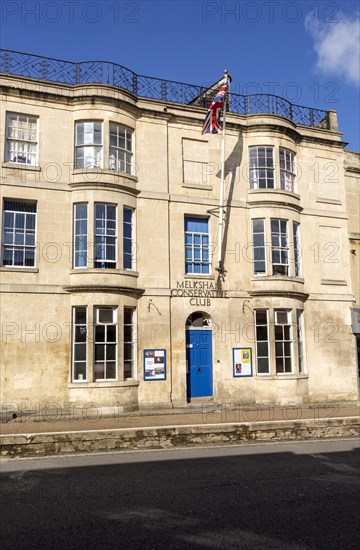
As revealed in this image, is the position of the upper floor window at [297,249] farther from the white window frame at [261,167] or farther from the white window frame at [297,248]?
the white window frame at [261,167]

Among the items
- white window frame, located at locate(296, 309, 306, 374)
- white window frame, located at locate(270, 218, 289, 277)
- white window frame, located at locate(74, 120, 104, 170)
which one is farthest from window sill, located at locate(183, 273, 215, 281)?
white window frame, located at locate(74, 120, 104, 170)

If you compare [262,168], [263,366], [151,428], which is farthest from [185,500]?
[262,168]

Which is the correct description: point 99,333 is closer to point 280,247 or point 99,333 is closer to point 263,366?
point 263,366

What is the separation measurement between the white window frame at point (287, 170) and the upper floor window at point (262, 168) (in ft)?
1.55

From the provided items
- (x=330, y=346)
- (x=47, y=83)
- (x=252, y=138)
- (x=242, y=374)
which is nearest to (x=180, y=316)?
(x=242, y=374)

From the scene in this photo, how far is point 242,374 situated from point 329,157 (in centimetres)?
1049

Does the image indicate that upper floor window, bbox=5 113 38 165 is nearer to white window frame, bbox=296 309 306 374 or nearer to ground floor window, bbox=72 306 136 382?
ground floor window, bbox=72 306 136 382

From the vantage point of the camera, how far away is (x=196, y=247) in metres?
18.9

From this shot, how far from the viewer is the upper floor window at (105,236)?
16875mm

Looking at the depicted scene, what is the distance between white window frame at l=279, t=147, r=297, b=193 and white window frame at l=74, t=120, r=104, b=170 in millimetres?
7451

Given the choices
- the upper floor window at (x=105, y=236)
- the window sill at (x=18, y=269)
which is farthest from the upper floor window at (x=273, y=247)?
the window sill at (x=18, y=269)

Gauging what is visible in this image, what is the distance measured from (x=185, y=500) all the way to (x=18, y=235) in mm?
11637

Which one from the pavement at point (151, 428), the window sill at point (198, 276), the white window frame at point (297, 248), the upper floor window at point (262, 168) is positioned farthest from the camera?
the white window frame at point (297, 248)

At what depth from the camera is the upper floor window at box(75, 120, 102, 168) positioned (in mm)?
17438
